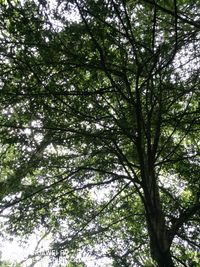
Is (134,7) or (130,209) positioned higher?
(134,7)

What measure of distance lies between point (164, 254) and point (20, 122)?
2974 mm

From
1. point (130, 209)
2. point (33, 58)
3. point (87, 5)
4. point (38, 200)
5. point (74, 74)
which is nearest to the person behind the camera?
point (87, 5)

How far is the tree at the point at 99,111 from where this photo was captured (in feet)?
15.2

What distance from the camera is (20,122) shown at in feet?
17.8

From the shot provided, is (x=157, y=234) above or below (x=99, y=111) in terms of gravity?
below

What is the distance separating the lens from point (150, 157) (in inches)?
209

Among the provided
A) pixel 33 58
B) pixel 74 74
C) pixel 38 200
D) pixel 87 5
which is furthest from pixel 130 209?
pixel 87 5

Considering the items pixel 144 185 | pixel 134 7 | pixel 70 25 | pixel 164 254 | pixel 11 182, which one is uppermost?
pixel 134 7

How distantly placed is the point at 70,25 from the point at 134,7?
51.1 inches

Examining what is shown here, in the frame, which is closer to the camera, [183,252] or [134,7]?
[134,7]

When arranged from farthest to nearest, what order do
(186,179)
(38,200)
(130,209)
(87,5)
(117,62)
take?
(130,209), (186,179), (38,200), (117,62), (87,5)

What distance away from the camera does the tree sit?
4.63 meters

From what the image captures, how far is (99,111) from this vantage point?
580 cm

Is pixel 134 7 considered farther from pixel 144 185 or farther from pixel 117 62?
pixel 144 185
